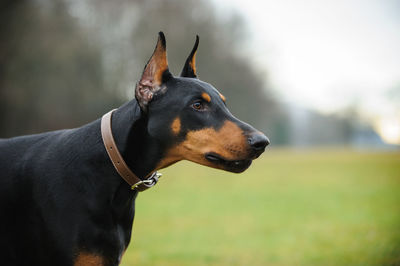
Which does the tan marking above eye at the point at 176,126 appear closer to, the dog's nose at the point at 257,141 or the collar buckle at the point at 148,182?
the collar buckle at the point at 148,182

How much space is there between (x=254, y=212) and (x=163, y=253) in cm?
481

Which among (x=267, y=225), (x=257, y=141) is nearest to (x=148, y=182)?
(x=257, y=141)

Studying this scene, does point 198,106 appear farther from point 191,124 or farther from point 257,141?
point 257,141

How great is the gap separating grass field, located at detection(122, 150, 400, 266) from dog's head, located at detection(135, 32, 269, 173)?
154 inches

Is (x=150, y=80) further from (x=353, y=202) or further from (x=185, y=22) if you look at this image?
(x=185, y=22)

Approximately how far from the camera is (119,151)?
3436 millimetres

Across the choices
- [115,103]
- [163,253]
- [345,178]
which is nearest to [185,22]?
[115,103]

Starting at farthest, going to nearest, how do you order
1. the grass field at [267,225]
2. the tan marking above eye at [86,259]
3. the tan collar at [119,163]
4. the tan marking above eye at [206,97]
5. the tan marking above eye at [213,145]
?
the grass field at [267,225]
the tan marking above eye at [206,97]
the tan collar at [119,163]
the tan marking above eye at [213,145]
the tan marking above eye at [86,259]

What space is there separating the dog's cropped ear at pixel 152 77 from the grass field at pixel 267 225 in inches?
162

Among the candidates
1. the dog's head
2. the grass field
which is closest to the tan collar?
the dog's head

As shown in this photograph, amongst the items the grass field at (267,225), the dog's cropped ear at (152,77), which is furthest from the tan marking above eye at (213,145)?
the grass field at (267,225)

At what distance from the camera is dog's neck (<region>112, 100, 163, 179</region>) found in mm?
3447

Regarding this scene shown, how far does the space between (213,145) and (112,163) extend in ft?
3.11

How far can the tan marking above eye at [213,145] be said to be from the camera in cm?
325
